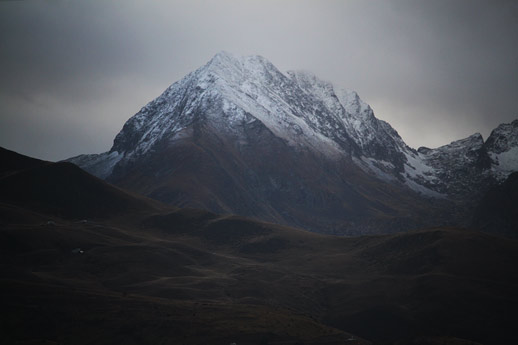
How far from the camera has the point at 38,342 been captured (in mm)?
188125

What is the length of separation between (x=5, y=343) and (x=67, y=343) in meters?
19.1

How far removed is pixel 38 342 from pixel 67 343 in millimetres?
13224

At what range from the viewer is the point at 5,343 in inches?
7402

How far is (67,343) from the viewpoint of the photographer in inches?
7869

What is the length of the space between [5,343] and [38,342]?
9.65m
